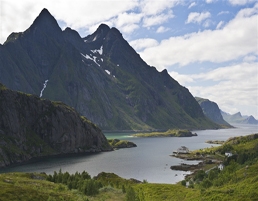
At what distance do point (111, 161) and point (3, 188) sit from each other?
134174mm

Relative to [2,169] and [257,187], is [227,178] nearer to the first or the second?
[257,187]

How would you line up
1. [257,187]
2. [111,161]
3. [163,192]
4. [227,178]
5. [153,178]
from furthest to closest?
[111,161] → [153,178] → [227,178] → [163,192] → [257,187]

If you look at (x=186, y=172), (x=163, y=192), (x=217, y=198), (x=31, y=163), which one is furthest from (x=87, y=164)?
(x=217, y=198)

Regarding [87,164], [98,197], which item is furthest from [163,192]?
[87,164]

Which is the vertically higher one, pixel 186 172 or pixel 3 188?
pixel 3 188

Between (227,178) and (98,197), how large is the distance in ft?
180

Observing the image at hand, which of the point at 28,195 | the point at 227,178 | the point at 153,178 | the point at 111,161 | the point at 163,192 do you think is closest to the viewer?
the point at 28,195

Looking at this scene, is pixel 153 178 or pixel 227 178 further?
pixel 153 178

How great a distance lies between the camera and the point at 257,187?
64.6 m

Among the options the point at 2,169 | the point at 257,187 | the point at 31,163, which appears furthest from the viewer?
the point at 31,163

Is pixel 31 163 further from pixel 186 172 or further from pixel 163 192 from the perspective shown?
pixel 163 192

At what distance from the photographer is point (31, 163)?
172m

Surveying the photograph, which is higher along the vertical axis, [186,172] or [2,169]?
[2,169]

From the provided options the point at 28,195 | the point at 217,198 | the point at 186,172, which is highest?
the point at 28,195
